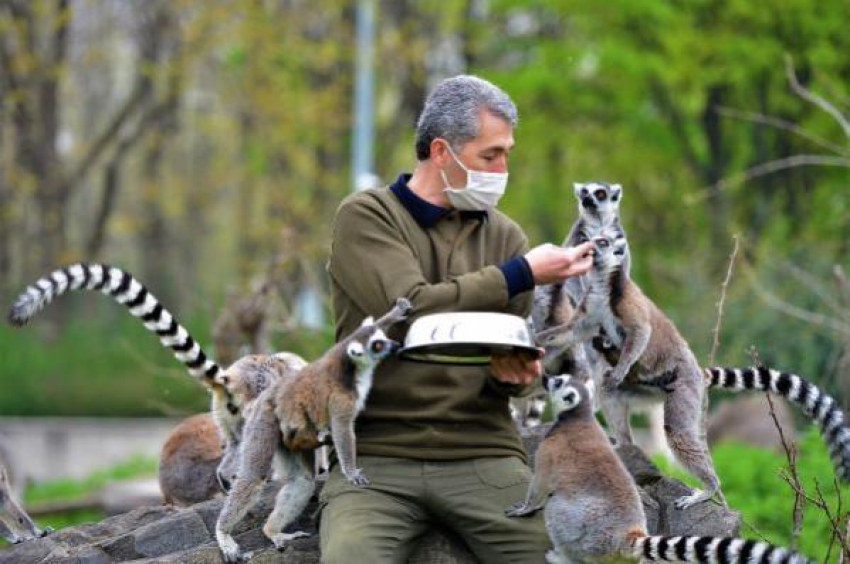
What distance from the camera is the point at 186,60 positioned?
20.4m

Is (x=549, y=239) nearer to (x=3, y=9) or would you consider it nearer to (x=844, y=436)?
(x=3, y=9)

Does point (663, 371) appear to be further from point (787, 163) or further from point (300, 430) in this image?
point (787, 163)

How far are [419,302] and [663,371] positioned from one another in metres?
1.37

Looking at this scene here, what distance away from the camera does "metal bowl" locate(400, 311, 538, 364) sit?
448cm

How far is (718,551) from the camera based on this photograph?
4.25m

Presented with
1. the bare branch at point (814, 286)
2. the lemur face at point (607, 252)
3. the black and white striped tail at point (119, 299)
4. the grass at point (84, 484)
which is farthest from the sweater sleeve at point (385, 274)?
the grass at point (84, 484)

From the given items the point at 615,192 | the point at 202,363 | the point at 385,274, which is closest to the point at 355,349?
the point at 385,274

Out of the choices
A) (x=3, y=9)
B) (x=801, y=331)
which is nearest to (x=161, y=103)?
(x=3, y=9)

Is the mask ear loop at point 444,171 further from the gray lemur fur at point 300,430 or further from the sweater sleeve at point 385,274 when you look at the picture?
the gray lemur fur at point 300,430

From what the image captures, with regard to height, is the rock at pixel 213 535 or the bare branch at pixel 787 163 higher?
the bare branch at pixel 787 163

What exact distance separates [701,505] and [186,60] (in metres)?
16.2

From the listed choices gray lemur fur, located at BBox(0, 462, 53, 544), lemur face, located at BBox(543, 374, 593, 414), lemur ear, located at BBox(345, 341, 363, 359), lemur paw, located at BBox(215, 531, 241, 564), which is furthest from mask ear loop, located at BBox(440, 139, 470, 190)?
gray lemur fur, located at BBox(0, 462, 53, 544)

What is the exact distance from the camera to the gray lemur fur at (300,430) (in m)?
4.80

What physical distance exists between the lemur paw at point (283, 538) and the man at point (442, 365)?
24 cm
